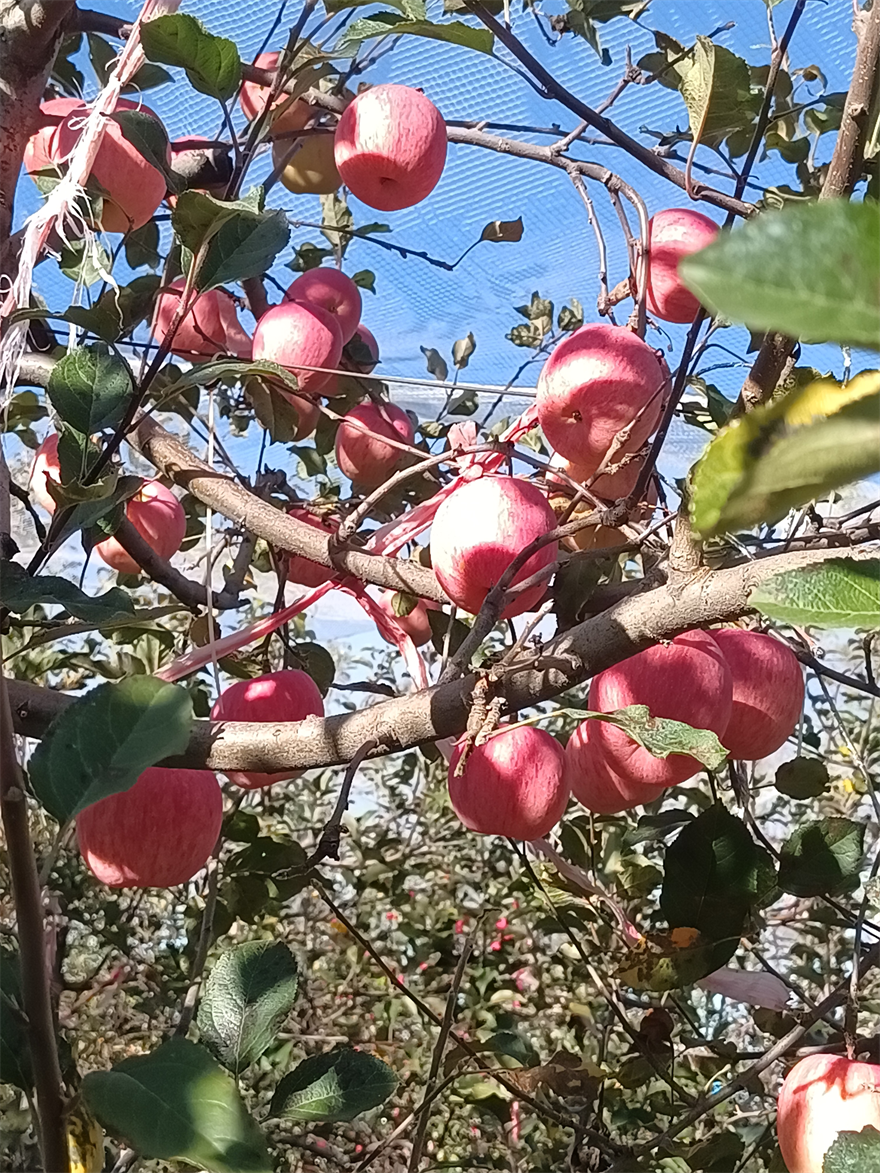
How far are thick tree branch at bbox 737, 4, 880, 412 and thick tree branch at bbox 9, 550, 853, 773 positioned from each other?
0.28 feet

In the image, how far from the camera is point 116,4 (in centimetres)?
126

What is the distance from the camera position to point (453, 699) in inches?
18.6

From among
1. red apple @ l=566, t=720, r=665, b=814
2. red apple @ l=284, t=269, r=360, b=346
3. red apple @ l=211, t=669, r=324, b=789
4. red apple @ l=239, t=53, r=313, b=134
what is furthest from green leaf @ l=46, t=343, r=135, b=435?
red apple @ l=239, t=53, r=313, b=134

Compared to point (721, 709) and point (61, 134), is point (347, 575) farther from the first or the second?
point (61, 134)

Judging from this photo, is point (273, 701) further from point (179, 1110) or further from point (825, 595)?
point (825, 595)

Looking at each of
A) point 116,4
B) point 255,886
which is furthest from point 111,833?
point 116,4

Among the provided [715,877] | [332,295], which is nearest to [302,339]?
[332,295]

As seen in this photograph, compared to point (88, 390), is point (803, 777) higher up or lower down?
lower down

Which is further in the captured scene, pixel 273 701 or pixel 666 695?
pixel 273 701

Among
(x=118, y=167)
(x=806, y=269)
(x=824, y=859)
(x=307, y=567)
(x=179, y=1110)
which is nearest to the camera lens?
(x=806, y=269)

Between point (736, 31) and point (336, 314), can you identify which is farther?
point (736, 31)

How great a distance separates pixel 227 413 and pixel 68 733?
1.03 metres

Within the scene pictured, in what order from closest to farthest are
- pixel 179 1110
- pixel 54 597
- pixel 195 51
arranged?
pixel 179 1110 → pixel 54 597 → pixel 195 51

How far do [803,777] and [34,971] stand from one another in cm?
59
